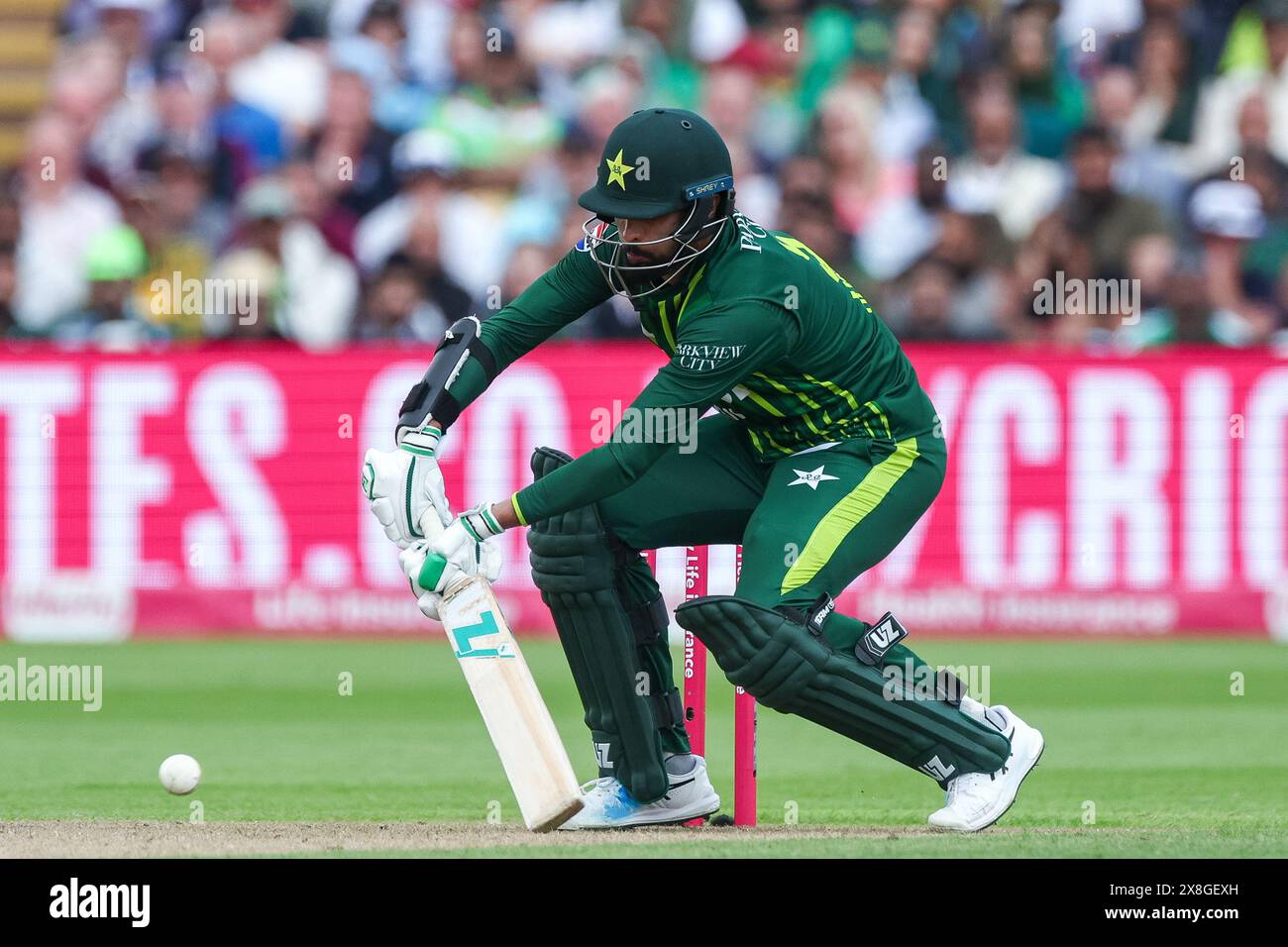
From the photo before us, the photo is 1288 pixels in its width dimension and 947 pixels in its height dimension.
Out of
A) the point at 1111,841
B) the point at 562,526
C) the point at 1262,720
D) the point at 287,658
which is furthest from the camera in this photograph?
the point at 287,658

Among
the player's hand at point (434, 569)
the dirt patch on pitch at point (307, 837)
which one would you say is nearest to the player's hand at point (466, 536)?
the player's hand at point (434, 569)

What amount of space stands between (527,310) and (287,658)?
17.9 feet

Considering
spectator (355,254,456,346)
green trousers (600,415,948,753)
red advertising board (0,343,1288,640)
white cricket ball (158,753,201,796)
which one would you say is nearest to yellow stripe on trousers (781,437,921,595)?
green trousers (600,415,948,753)

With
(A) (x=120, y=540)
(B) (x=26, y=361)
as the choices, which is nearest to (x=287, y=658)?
(A) (x=120, y=540)

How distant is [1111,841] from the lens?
6.28 metres

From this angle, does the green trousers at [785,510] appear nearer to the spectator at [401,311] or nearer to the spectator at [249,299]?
the spectator at [401,311]

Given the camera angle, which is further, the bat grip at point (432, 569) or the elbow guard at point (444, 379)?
the elbow guard at point (444, 379)

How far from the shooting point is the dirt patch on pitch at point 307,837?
6211mm

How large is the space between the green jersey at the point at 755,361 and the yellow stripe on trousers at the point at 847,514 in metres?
0.09

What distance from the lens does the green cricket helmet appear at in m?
Answer: 6.47

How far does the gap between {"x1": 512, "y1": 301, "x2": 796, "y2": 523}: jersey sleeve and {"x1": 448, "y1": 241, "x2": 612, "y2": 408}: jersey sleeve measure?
0.74 meters

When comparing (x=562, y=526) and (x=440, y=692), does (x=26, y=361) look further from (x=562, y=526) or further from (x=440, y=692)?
(x=562, y=526)

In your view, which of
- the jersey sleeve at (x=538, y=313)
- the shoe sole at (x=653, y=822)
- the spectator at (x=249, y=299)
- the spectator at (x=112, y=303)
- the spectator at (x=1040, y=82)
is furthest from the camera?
the spectator at (x=1040, y=82)

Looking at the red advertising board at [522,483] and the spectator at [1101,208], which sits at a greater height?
the spectator at [1101,208]
